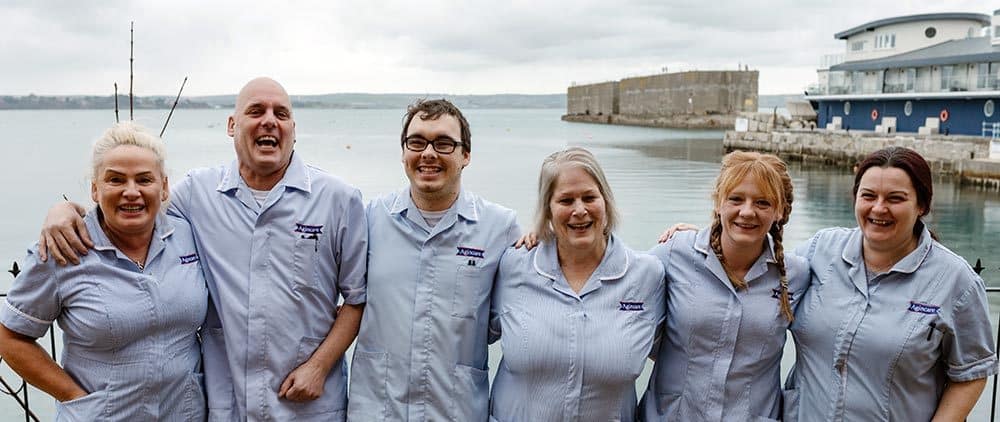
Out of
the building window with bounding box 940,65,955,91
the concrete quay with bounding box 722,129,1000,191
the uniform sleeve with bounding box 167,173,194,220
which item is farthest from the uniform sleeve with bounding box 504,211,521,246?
the building window with bounding box 940,65,955,91

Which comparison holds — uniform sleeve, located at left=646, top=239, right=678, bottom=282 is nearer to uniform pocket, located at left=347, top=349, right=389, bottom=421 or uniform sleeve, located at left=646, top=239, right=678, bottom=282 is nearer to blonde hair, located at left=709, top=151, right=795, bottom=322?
blonde hair, located at left=709, top=151, right=795, bottom=322

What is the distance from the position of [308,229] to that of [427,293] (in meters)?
0.55

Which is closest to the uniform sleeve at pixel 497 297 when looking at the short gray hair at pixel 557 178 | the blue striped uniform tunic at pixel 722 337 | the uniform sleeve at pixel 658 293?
the short gray hair at pixel 557 178

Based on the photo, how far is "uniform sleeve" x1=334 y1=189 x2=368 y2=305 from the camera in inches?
137

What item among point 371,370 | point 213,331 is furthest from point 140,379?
point 371,370

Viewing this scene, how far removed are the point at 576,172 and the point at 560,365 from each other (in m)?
0.75

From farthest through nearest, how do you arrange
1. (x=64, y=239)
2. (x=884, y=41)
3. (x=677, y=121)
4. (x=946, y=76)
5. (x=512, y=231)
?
1. (x=677, y=121)
2. (x=884, y=41)
3. (x=946, y=76)
4. (x=512, y=231)
5. (x=64, y=239)

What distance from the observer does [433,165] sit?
135 inches

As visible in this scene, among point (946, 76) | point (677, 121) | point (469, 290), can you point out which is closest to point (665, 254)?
point (469, 290)

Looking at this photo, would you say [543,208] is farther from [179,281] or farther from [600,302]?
[179,281]

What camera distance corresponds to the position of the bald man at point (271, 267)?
3379 millimetres

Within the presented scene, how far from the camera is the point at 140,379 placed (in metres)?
3.19

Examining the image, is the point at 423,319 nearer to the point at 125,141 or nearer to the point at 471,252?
the point at 471,252

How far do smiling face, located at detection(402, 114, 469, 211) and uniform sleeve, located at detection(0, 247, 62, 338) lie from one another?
1.36 meters
